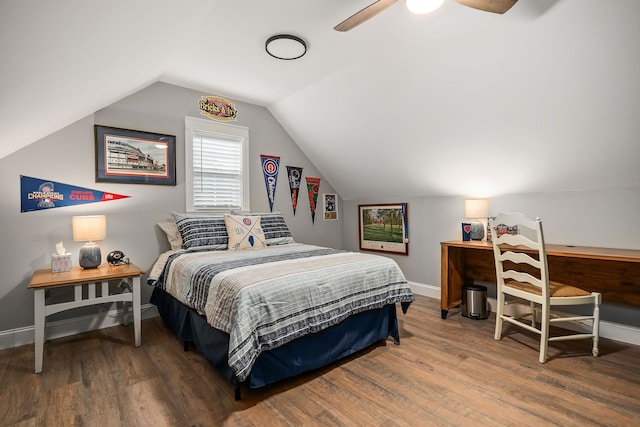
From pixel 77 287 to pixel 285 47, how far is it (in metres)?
2.47

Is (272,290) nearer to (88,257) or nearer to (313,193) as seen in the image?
(88,257)

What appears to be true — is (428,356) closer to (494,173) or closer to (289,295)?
(289,295)

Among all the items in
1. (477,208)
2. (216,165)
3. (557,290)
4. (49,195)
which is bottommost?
(557,290)

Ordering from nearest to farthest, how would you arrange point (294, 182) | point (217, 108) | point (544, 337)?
point (544, 337) → point (217, 108) → point (294, 182)

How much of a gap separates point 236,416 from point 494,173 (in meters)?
3.01

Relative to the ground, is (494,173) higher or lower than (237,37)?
lower

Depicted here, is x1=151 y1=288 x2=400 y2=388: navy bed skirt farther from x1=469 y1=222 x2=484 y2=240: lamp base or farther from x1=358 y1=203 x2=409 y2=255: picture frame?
→ x1=358 y1=203 x2=409 y2=255: picture frame

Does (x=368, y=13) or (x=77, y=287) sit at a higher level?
(x=368, y=13)

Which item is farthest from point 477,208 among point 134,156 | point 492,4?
point 134,156

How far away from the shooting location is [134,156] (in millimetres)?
3148

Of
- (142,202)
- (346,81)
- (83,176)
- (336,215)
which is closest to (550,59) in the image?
(346,81)

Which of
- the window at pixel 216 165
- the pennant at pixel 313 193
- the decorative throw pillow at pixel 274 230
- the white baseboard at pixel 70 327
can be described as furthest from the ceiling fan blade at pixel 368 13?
the white baseboard at pixel 70 327

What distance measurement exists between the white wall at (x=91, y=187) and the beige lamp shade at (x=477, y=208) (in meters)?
2.40

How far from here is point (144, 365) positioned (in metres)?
2.26
